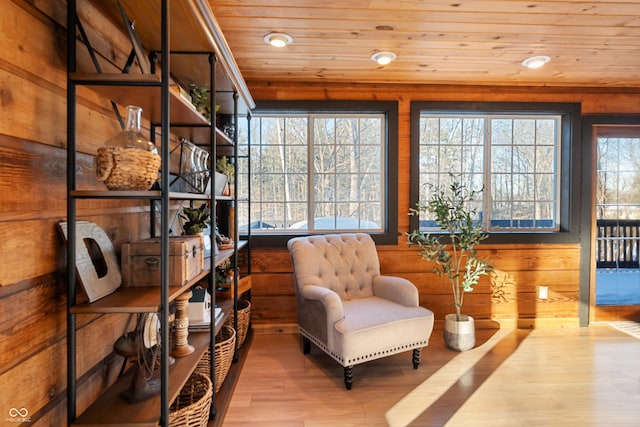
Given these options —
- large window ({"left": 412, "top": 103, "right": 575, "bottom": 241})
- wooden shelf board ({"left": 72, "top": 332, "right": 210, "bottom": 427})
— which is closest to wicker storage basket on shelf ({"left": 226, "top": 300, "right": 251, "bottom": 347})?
wooden shelf board ({"left": 72, "top": 332, "right": 210, "bottom": 427})

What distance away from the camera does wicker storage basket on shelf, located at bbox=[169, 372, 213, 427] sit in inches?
56.0

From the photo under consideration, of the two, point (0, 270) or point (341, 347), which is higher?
point (0, 270)

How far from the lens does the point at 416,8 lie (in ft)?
6.28

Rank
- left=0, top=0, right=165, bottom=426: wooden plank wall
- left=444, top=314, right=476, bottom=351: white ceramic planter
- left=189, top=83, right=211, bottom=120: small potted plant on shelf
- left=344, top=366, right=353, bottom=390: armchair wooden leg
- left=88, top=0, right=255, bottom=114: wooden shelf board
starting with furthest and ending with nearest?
1. left=444, top=314, right=476, bottom=351: white ceramic planter
2. left=344, top=366, right=353, bottom=390: armchair wooden leg
3. left=189, top=83, right=211, bottom=120: small potted plant on shelf
4. left=88, top=0, right=255, bottom=114: wooden shelf board
5. left=0, top=0, right=165, bottom=426: wooden plank wall

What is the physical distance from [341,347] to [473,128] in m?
2.47

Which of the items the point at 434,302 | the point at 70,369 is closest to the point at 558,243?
the point at 434,302

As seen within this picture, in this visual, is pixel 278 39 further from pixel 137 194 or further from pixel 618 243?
pixel 618 243

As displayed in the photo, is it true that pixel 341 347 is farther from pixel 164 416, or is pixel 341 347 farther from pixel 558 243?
pixel 558 243

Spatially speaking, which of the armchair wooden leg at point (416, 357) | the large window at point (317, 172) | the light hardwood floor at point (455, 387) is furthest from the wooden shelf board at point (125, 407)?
the large window at point (317, 172)

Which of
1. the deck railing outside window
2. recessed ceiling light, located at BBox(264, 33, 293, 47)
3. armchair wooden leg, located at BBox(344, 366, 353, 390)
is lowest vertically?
armchair wooden leg, located at BBox(344, 366, 353, 390)

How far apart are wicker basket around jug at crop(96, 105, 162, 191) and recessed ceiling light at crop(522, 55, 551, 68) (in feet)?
9.13

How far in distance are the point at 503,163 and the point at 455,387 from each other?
219cm

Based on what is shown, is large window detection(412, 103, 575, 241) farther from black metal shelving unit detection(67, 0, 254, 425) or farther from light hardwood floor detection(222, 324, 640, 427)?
black metal shelving unit detection(67, 0, 254, 425)

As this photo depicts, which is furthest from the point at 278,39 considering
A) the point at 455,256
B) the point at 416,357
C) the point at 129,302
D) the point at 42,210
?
the point at 416,357
